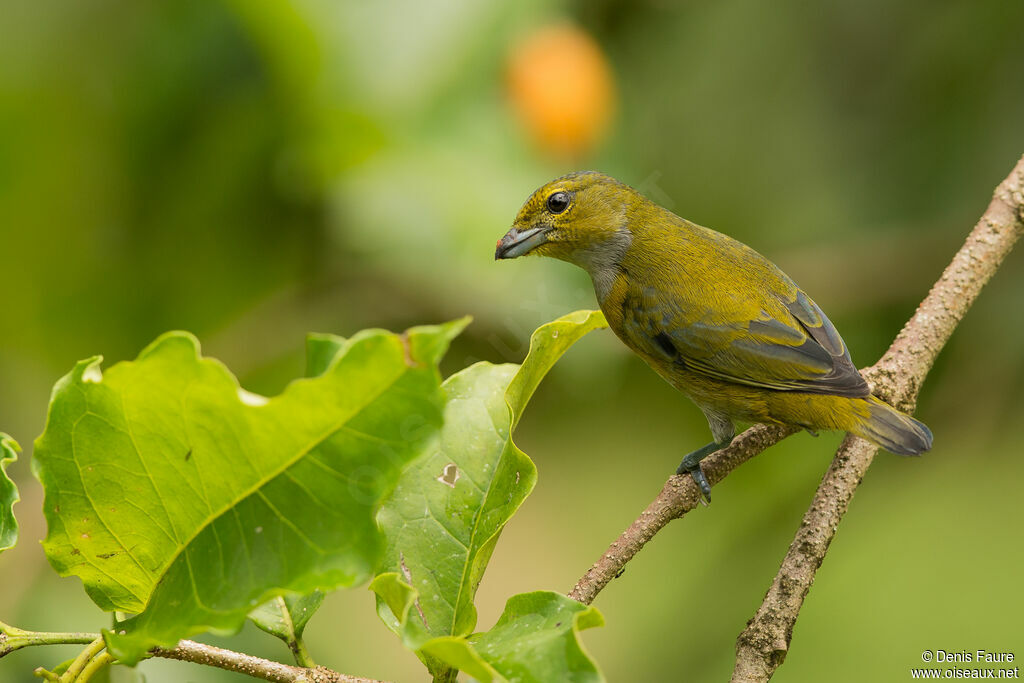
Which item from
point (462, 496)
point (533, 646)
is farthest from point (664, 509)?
point (533, 646)

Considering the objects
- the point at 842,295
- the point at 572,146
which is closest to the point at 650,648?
the point at 842,295

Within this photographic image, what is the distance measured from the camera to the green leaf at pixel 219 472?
1.18 m

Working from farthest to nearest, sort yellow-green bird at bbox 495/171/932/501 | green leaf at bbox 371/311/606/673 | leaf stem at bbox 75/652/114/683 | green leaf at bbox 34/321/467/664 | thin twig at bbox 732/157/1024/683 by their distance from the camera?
1. yellow-green bird at bbox 495/171/932/501
2. thin twig at bbox 732/157/1024/683
3. green leaf at bbox 371/311/606/673
4. leaf stem at bbox 75/652/114/683
5. green leaf at bbox 34/321/467/664

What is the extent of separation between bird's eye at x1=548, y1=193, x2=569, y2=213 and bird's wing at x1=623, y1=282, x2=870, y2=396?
0.32 meters

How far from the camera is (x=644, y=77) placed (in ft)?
15.2

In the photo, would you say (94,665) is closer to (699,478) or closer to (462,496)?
(462,496)

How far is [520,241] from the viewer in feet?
9.20

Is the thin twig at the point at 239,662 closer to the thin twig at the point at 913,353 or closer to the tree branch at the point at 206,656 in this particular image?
the tree branch at the point at 206,656

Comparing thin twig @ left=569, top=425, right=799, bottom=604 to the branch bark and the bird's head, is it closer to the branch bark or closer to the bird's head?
the branch bark

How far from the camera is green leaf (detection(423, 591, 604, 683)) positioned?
127cm

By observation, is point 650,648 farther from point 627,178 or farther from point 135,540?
point 135,540

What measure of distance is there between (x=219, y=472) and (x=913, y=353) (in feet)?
5.71

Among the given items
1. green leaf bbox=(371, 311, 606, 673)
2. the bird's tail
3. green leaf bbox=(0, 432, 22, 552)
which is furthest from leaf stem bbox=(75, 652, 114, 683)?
the bird's tail

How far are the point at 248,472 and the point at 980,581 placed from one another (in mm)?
3251
